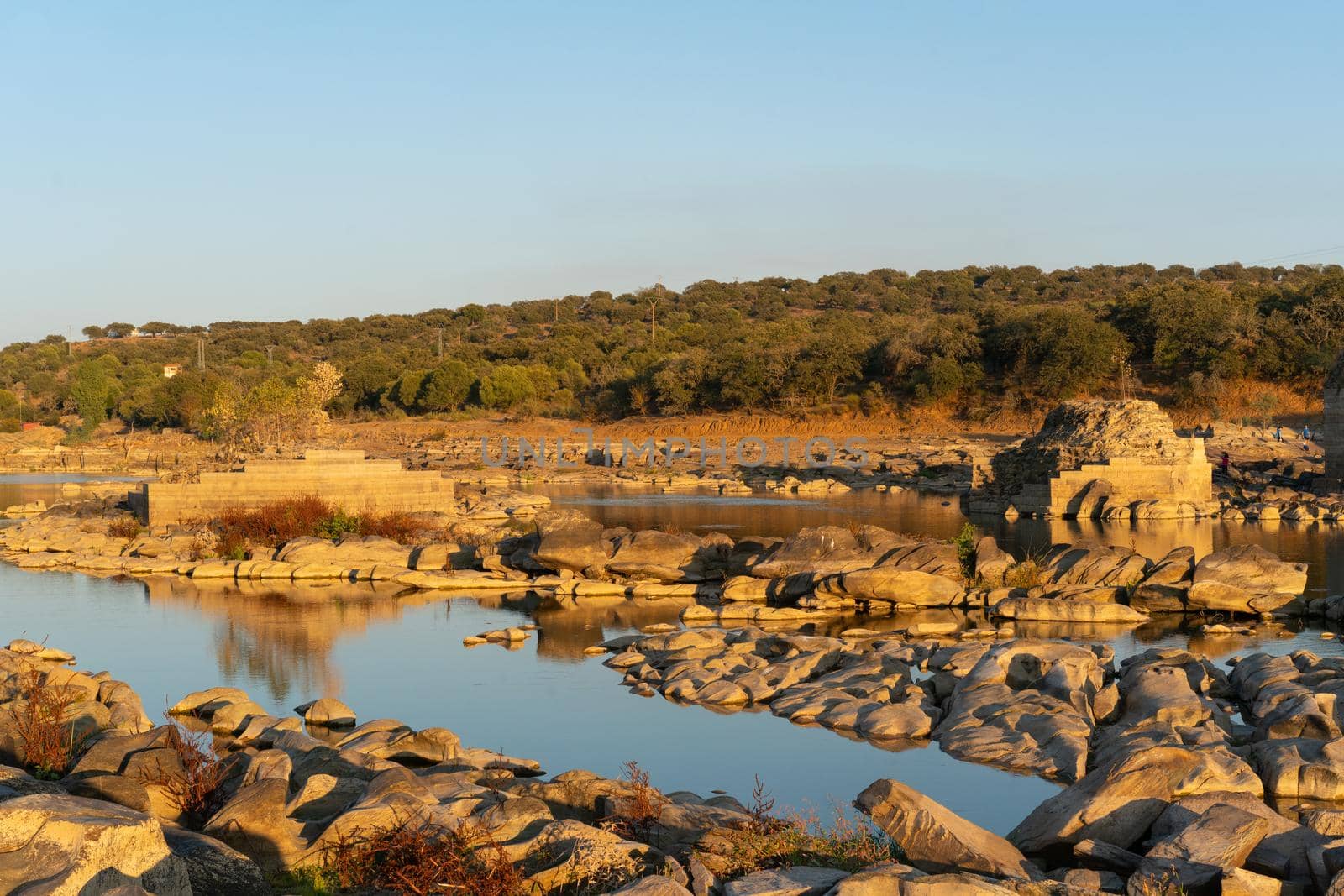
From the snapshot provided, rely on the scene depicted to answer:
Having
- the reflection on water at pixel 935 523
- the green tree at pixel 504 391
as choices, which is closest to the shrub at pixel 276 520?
the reflection on water at pixel 935 523

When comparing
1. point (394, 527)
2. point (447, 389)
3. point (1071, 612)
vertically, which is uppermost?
point (447, 389)

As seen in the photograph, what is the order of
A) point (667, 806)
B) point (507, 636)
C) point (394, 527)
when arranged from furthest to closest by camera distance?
point (394, 527), point (507, 636), point (667, 806)

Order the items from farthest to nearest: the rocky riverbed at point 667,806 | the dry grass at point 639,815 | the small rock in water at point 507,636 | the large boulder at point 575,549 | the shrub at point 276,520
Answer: the shrub at point 276,520 → the large boulder at point 575,549 → the small rock in water at point 507,636 → the dry grass at point 639,815 → the rocky riverbed at point 667,806

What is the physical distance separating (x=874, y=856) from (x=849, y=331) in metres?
63.2

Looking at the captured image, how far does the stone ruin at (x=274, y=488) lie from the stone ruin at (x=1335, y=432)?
25867 millimetres

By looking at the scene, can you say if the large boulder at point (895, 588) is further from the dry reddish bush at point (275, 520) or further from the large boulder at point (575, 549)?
the dry reddish bush at point (275, 520)

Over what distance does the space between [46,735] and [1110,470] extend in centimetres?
3028

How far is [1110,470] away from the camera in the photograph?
117ft

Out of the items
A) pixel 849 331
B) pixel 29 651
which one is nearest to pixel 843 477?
pixel 849 331

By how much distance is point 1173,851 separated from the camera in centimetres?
833

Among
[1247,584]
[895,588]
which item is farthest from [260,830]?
[1247,584]

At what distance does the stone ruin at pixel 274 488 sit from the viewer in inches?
1112

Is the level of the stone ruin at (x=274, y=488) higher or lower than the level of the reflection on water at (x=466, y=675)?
higher

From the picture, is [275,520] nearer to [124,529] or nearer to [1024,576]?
[124,529]
